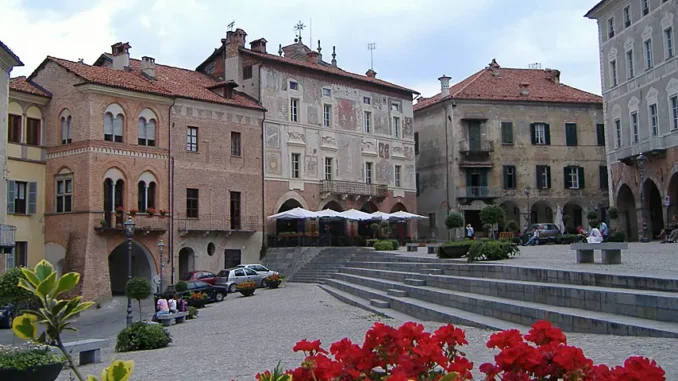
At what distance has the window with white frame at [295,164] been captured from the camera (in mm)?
42562

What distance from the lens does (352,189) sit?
44750 mm

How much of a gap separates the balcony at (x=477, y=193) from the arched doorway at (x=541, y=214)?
3.63m

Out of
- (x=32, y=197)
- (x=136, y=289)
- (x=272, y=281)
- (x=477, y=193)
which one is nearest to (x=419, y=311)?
(x=136, y=289)

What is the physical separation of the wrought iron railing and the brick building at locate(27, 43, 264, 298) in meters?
4.54

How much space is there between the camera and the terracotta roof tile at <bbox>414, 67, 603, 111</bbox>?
1960 inches

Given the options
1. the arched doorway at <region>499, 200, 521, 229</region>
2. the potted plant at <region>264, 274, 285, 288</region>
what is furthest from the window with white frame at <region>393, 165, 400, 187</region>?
the potted plant at <region>264, 274, 285, 288</region>

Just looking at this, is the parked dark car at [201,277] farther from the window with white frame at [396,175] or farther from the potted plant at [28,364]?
the potted plant at [28,364]

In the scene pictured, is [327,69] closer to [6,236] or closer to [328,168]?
[328,168]

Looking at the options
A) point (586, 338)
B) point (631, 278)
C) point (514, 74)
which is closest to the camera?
point (586, 338)

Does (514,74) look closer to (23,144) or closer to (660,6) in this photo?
(660,6)

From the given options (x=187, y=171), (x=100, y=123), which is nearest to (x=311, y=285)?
(x=187, y=171)

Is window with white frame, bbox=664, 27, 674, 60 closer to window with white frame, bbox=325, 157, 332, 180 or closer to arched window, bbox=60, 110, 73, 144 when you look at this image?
window with white frame, bbox=325, 157, 332, 180

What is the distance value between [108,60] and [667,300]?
35.3 metres

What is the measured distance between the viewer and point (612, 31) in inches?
1601
